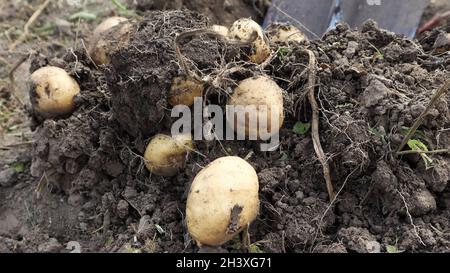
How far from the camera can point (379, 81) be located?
78.9 inches

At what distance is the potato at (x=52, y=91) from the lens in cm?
226

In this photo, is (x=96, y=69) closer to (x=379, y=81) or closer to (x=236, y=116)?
(x=236, y=116)

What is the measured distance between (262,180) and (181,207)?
0.32m

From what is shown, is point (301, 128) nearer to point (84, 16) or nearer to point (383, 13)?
point (383, 13)

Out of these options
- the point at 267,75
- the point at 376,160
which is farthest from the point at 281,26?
the point at 376,160

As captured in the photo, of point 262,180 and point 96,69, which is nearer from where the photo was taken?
point 262,180

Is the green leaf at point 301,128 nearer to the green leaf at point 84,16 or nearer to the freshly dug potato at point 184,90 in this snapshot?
the freshly dug potato at point 184,90

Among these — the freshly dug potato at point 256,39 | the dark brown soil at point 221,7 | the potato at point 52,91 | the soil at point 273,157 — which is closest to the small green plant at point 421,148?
the soil at point 273,157

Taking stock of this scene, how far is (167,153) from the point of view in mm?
2002

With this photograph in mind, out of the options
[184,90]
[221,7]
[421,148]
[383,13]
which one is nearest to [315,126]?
[421,148]

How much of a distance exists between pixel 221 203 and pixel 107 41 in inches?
41.6

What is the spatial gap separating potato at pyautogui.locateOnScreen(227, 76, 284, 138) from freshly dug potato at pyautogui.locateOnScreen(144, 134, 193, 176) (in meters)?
0.21

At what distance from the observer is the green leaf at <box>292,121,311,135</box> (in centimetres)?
203

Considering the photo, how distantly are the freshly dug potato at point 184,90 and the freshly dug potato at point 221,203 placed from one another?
33cm
